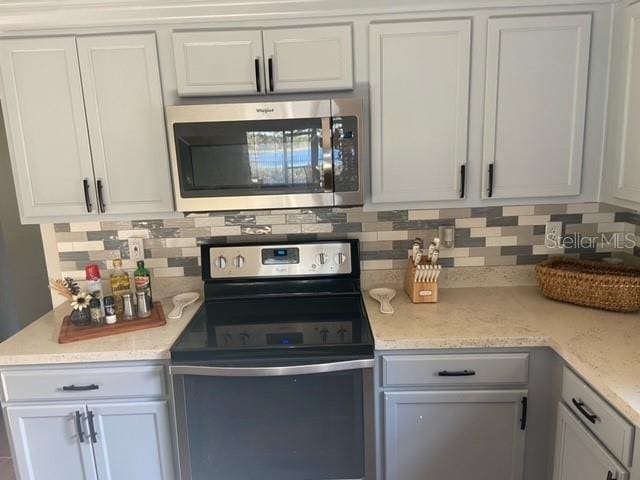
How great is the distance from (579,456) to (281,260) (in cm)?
134

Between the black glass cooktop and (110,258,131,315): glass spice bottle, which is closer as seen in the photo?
the black glass cooktop

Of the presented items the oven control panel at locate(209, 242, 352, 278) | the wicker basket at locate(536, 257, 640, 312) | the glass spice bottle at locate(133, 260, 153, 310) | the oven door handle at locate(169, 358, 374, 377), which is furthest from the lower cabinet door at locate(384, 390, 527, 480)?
the glass spice bottle at locate(133, 260, 153, 310)

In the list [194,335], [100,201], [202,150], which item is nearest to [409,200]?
[202,150]

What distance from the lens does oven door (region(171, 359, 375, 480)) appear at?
5.38ft

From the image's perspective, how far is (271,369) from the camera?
1.56 meters

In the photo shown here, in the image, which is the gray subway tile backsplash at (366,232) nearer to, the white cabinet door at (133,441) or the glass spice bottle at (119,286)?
the glass spice bottle at (119,286)

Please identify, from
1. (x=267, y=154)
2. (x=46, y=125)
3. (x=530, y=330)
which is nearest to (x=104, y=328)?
(x=46, y=125)

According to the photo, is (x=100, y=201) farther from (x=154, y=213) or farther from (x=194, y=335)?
(x=194, y=335)

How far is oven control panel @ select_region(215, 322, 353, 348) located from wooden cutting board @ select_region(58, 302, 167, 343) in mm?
275

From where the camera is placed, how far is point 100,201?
1850 millimetres

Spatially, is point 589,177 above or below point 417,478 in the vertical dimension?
above

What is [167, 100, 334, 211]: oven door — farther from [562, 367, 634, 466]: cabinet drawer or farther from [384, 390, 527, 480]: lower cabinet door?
[562, 367, 634, 466]: cabinet drawer

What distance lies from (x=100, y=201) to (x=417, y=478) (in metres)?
1.67

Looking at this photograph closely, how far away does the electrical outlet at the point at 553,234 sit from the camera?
2129 mm
